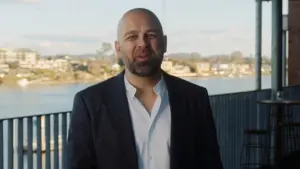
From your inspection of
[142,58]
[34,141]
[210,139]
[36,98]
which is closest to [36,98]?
[36,98]

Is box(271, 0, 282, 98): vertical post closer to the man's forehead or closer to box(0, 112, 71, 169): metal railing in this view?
box(0, 112, 71, 169): metal railing

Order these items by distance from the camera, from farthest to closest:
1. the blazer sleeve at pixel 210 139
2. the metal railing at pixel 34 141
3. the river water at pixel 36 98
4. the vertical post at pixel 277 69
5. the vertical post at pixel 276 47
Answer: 1. the vertical post at pixel 276 47
2. the vertical post at pixel 277 69
3. the river water at pixel 36 98
4. the metal railing at pixel 34 141
5. the blazer sleeve at pixel 210 139

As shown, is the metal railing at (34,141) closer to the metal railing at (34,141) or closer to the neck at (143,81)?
the metal railing at (34,141)

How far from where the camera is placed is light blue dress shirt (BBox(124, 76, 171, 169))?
62.7 inches

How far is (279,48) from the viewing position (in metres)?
7.75

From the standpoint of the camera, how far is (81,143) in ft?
5.29

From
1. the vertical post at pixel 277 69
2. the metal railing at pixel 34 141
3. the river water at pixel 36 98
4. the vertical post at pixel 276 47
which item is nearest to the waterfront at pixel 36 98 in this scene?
the river water at pixel 36 98

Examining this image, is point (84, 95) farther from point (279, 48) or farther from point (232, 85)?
point (232, 85)

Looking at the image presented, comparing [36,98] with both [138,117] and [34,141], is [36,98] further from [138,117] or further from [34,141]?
[138,117]

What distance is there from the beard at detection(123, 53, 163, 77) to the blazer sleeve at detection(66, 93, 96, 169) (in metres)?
0.17

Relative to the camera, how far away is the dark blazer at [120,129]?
159 centimetres

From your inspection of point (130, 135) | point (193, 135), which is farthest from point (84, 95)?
point (193, 135)

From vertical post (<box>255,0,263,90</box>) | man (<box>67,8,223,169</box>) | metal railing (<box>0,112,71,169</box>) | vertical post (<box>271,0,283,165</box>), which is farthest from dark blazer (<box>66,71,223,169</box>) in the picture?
vertical post (<box>255,0,263,90</box>)

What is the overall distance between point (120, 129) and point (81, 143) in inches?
4.6
